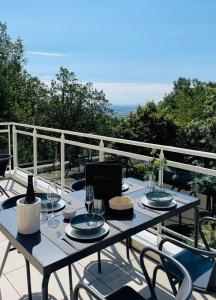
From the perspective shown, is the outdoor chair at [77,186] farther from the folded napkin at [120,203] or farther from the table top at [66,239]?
the folded napkin at [120,203]

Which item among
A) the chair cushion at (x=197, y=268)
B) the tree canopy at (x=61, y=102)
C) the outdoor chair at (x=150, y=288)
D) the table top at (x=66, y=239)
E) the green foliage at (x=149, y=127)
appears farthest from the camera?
the tree canopy at (x=61, y=102)

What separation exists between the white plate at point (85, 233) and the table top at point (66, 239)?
0.10ft

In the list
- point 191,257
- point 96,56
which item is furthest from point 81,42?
point 191,257

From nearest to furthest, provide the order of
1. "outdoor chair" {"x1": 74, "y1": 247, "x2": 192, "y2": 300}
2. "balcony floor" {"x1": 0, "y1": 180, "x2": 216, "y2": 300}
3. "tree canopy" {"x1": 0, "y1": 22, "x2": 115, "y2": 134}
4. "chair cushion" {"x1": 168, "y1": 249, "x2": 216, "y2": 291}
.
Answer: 1. "outdoor chair" {"x1": 74, "y1": 247, "x2": 192, "y2": 300}
2. "chair cushion" {"x1": 168, "y1": 249, "x2": 216, "y2": 291}
3. "balcony floor" {"x1": 0, "y1": 180, "x2": 216, "y2": 300}
4. "tree canopy" {"x1": 0, "y1": 22, "x2": 115, "y2": 134}

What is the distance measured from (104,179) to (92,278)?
102 cm

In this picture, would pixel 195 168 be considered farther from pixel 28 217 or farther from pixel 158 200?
pixel 28 217

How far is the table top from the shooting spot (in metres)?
1.56

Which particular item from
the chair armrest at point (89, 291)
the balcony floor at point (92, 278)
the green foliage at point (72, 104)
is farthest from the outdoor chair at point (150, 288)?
the green foliage at point (72, 104)

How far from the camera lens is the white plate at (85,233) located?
173 centimetres

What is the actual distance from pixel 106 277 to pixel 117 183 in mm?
997

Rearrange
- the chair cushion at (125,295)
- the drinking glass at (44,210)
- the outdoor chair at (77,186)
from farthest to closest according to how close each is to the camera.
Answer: the outdoor chair at (77,186), the drinking glass at (44,210), the chair cushion at (125,295)

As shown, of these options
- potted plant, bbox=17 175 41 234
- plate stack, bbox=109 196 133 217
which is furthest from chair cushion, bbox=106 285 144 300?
potted plant, bbox=17 175 41 234

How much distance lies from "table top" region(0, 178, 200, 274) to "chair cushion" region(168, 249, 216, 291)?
32 centimetres

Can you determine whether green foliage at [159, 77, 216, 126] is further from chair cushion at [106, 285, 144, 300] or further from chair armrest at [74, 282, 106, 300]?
chair armrest at [74, 282, 106, 300]
